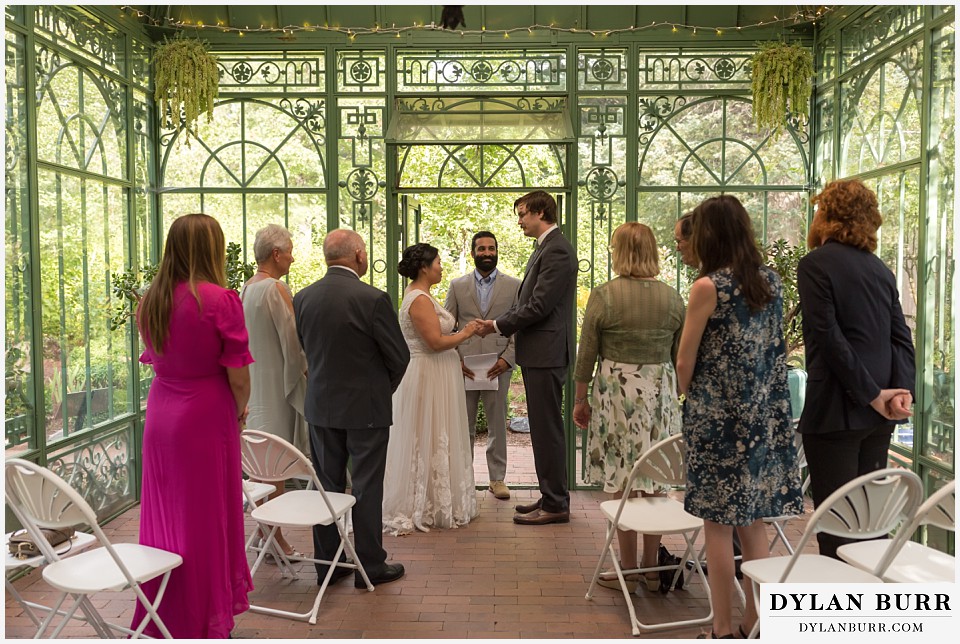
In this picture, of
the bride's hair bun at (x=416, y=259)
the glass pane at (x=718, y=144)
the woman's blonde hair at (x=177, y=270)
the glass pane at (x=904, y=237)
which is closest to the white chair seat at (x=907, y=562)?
the glass pane at (x=904, y=237)

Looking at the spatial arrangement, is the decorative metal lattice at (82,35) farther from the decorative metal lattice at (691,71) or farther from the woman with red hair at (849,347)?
Answer: the woman with red hair at (849,347)

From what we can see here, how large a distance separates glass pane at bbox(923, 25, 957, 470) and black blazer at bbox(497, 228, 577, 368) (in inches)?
83.6

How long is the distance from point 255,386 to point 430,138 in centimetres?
250

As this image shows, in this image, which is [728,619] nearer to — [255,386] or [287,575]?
[287,575]

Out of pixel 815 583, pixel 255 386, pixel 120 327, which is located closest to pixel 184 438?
pixel 255 386

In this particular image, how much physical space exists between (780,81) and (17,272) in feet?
17.2

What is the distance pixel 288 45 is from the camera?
20.5 feet

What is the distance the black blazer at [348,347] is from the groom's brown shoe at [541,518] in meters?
1.69

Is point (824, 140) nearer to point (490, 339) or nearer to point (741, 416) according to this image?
point (490, 339)

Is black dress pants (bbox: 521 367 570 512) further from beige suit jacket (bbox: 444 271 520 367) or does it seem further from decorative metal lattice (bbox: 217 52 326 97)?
decorative metal lattice (bbox: 217 52 326 97)

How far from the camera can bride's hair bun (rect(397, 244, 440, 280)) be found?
16.4 ft

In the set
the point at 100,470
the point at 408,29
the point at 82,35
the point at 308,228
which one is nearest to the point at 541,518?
the point at 308,228

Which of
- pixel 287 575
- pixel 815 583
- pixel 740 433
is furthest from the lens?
pixel 287 575

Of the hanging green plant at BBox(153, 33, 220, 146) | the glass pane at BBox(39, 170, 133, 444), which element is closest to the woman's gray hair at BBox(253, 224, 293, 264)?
the glass pane at BBox(39, 170, 133, 444)
